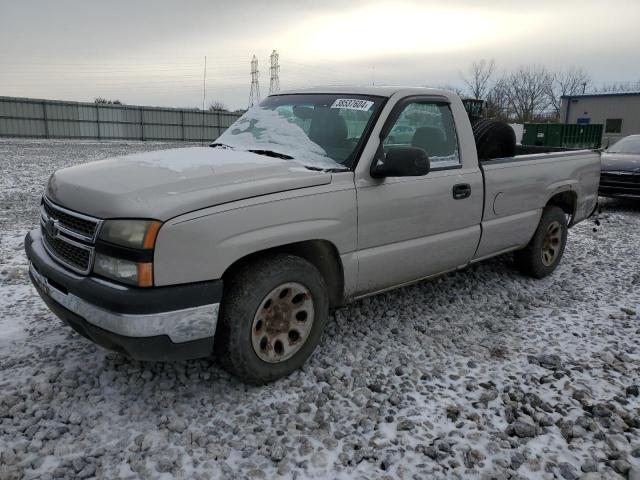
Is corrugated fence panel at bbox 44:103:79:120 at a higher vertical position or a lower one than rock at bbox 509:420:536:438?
higher

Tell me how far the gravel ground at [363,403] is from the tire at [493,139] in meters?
1.43

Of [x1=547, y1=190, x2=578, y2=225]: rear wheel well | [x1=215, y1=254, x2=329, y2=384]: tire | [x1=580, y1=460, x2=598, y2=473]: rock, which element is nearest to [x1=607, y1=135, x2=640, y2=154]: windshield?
[x1=547, y1=190, x2=578, y2=225]: rear wheel well

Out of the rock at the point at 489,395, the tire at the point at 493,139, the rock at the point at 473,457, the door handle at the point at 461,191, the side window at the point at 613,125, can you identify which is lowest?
the rock at the point at 473,457

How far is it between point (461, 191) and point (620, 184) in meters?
7.04

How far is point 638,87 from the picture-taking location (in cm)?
6775

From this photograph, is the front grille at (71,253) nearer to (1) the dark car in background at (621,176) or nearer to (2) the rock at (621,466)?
(2) the rock at (621,466)

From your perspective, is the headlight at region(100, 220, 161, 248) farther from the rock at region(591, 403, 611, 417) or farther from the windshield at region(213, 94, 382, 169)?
the rock at region(591, 403, 611, 417)

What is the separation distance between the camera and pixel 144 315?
2.49m

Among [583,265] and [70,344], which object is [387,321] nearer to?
[70,344]


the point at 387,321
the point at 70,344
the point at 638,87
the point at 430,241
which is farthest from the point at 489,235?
the point at 638,87

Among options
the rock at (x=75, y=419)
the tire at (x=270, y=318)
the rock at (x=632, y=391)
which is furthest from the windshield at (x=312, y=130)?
the rock at (x=632, y=391)

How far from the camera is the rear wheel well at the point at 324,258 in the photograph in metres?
3.08

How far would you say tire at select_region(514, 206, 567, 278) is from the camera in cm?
507

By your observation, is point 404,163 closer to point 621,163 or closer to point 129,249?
point 129,249
